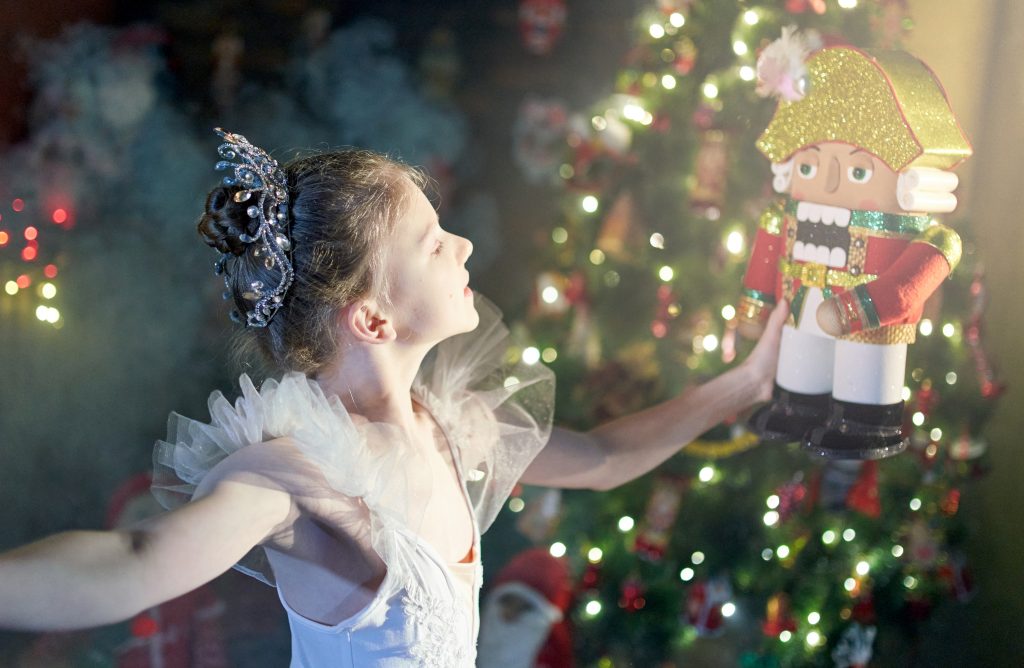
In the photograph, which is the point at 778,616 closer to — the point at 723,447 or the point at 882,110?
the point at 723,447

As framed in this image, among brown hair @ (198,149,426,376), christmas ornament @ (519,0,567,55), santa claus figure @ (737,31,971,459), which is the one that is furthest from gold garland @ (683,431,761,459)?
christmas ornament @ (519,0,567,55)

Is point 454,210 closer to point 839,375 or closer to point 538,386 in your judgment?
point 538,386

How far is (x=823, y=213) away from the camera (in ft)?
4.79

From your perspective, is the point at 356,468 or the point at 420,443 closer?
the point at 356,468

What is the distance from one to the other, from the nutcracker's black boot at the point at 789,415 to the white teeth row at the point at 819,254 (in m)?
0.22

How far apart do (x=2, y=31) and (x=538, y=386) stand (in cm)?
163

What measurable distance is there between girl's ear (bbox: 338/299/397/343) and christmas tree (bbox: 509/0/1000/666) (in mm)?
487

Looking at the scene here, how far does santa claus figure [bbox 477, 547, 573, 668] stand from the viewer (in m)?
2.41

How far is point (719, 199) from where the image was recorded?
1816 millimetres

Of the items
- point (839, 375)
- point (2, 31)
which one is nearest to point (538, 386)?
point (839, 375)

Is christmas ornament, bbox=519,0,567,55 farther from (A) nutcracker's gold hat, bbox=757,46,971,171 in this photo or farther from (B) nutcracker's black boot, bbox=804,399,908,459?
(B) nutcracker's black boot, bbox=804,399,908,459

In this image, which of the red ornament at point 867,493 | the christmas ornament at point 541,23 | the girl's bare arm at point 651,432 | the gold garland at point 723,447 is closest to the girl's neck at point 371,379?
the girl's bare arm at point 651,432

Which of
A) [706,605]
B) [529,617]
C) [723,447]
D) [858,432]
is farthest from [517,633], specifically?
[858,432]

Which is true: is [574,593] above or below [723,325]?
below
